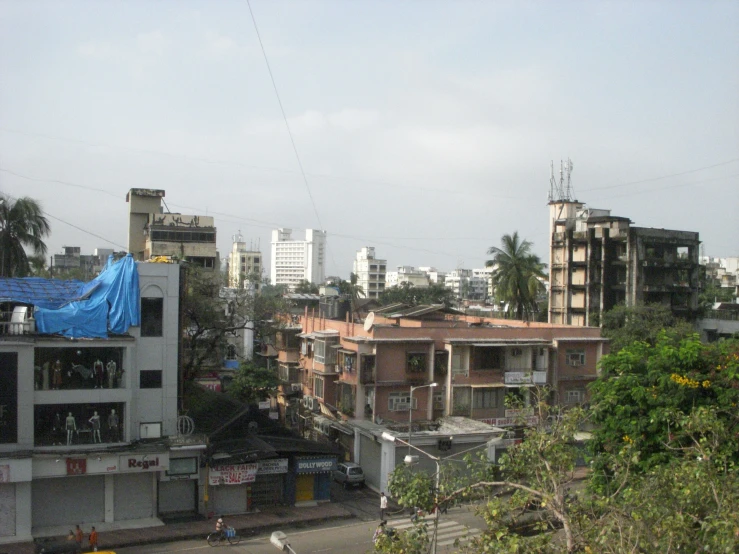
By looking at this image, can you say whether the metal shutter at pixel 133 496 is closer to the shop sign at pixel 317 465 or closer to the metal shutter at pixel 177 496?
the metal shutter at pixel 177 496

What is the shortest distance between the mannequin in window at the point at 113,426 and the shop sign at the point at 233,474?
3812mm

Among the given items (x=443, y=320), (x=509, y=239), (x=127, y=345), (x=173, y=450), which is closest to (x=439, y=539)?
(x=173, y=450)

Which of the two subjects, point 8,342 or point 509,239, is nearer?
point 8,342

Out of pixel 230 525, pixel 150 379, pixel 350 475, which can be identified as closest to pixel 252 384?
pixel 350 475

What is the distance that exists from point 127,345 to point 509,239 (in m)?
34.3

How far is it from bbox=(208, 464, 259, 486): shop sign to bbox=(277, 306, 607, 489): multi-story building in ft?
21.3

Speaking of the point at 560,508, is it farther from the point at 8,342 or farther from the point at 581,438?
the point at 581,438

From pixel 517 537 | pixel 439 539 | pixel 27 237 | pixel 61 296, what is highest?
pixel 27 237

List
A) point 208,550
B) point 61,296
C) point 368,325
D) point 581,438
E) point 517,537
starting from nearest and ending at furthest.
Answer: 1. point 517,537
2. point 208,550
3. point 61,296
4. point 368,325
5. point 581,438

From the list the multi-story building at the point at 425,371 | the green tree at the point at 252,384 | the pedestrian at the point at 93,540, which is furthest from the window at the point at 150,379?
the green tree at the point at 252,384

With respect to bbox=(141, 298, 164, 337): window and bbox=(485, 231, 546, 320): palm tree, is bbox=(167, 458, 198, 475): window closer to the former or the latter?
bbox=(141, 298, 164, 337): window

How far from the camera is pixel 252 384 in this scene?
1503 inches

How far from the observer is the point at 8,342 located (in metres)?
24.4

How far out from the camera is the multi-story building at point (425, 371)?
34.8m
